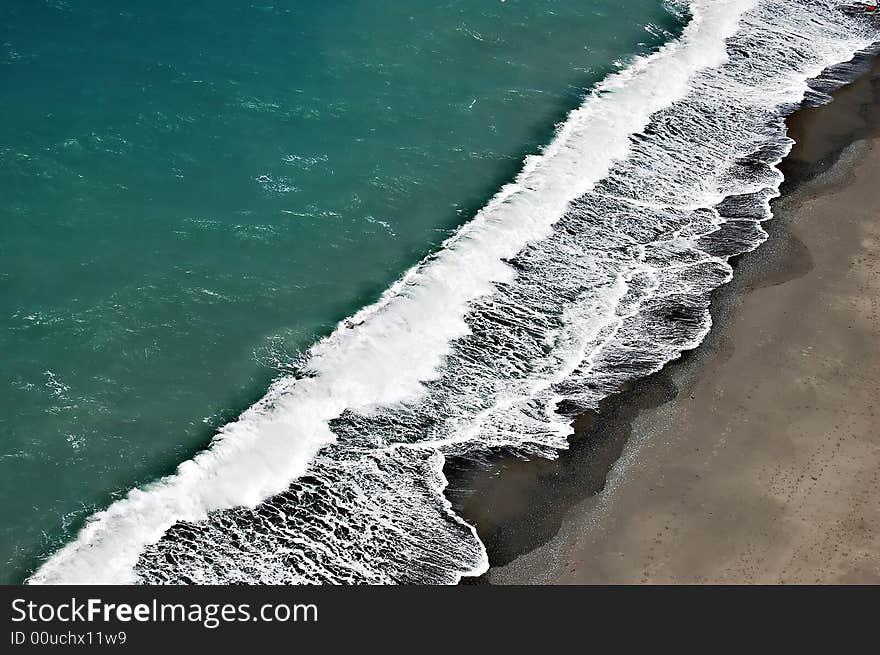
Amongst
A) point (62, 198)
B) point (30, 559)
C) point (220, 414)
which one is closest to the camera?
point (30, 559)

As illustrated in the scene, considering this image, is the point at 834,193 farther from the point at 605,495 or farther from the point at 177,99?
the point at 177,99

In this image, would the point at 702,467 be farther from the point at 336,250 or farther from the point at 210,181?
the point at 210,181

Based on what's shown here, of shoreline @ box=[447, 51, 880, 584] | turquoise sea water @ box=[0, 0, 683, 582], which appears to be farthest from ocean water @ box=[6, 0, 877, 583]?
shoreline @ box=[447, 51, 880, 584]

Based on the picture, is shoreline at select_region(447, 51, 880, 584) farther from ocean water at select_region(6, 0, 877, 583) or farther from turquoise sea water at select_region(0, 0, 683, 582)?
turquoise sea water at select_region(0, 0, 683, 582)

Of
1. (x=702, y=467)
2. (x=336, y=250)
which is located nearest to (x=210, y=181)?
(x=336, y=250)

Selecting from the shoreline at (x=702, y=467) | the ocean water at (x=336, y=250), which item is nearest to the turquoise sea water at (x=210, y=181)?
the ocean water at (x=336, y=250)

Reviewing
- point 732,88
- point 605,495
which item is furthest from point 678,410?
point 732,88
